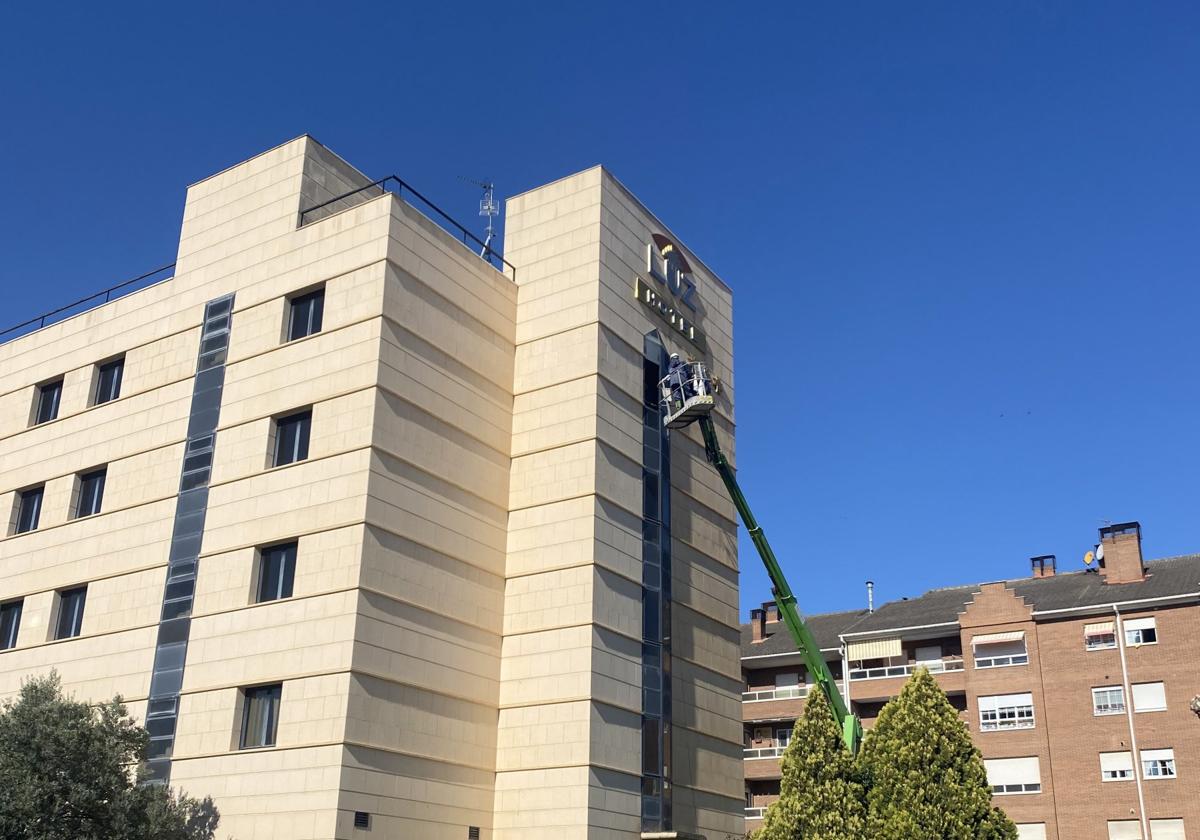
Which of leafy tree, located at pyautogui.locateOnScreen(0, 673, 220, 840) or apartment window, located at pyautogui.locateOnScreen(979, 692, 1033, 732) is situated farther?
apartment window, located at pyautogui.locateOnScreen(979, 692, 1033, 732)

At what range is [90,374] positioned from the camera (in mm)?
41125

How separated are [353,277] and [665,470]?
1153cm

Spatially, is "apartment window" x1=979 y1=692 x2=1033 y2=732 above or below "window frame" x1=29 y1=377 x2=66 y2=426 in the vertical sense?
below

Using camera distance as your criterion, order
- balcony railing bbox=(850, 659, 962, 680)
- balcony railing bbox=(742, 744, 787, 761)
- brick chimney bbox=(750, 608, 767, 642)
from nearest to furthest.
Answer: balcony railing bbox=(850, 659, 962, 680)
balcony railing bbox=(742, 744, 787, 761)
brick chimney bbox=(750, 608, 767, 642)

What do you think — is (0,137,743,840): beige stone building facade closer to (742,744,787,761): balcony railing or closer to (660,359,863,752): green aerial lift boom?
(660,359,863,752): green aerial lift boom

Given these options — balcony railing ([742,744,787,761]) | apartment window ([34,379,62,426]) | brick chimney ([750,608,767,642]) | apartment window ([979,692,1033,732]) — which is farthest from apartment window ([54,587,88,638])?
brick chimney ([750,608,767,642])

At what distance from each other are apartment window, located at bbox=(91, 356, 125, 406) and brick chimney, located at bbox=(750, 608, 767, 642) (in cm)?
4513

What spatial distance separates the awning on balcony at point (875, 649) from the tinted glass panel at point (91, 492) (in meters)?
42.9

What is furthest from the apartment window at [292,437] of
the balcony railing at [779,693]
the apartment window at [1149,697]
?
the apartment window at [1149,697]

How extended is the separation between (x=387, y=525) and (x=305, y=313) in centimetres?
785

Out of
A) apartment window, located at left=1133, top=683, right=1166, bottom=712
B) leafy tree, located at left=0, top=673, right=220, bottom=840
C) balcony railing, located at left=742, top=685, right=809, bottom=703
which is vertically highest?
balcony railing, located at left=742, top=685, right=809, bottom=703

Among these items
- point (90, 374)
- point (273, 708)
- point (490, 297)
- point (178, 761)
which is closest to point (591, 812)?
point (273, 708)

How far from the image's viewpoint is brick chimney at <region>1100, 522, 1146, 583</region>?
6284 centimetres

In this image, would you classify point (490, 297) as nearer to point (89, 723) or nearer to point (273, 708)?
point (273, 708)
